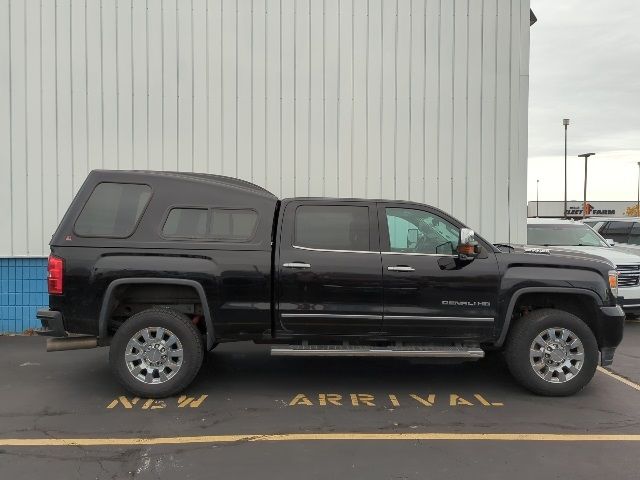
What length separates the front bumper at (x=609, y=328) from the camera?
17.8ft

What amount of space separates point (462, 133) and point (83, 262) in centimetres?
627

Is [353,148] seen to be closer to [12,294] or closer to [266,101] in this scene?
[266,101]

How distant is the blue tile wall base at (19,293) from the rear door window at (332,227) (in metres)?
5.08

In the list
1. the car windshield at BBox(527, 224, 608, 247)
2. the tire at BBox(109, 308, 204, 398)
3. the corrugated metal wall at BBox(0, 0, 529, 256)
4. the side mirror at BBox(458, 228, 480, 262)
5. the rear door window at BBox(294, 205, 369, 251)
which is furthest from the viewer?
the car windshield at BBox(527, 224, 608, 247)

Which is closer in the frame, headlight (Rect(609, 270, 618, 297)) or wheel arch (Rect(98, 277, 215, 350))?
wheel arch (Rect(98, 277, 215, 350))

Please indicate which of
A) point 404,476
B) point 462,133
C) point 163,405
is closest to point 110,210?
point 163,405

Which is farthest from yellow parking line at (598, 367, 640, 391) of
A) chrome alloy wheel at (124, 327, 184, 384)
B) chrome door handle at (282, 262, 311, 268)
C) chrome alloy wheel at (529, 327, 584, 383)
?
chrome alloy wheel at (124, 327, 184, 384)

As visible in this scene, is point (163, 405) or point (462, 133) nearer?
point (163, 405)

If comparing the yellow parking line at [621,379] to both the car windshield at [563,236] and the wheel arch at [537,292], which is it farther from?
the car windshield at [563,236]

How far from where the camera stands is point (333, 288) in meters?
5.32

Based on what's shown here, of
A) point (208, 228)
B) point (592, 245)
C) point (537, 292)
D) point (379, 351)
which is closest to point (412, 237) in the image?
point (379, 351)

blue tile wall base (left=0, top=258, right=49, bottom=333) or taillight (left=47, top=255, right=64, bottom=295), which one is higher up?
taillight (left=47, top=255, right=64, bottom=295)

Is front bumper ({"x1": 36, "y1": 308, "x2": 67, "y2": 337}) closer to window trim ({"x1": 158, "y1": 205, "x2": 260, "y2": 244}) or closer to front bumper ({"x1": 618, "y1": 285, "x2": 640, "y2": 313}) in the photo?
window trim ({"x1": 158, "y1": 205, "x2": 260, "y2": 244})

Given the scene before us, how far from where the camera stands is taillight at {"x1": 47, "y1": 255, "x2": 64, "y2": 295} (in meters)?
5.22
